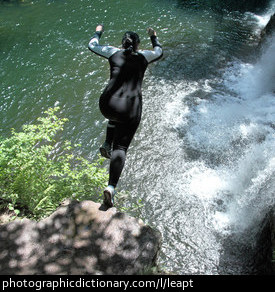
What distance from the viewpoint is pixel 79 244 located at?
3.82 metres

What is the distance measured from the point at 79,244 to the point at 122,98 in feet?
6.78

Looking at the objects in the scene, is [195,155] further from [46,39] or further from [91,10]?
[91,10]

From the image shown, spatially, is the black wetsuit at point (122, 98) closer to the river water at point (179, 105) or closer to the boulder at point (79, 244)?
the boulder at point (79, 244)

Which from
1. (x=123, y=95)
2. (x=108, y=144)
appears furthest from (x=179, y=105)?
(x=123, y=95)

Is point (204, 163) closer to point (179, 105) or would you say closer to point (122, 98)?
point (179, 105)

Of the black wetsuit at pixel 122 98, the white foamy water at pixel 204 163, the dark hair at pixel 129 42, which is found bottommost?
the white foamy water at pixel 204 163

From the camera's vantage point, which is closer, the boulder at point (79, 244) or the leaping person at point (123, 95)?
the boulder at point (79, 244)

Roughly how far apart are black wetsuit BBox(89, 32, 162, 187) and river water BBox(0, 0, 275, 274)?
250cm

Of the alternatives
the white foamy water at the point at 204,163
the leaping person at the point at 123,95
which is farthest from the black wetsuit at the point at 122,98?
the white foamy water at the point at 204,163

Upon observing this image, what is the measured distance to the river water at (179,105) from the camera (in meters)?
5.77

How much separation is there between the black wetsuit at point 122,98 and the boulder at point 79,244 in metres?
0.68

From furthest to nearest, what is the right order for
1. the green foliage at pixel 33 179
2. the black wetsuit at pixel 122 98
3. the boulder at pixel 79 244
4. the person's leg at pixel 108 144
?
the green foliage at pixel 33 179 → the person's leg at pixel 108 144 → the black wetsuit at pixel 122 98 → the boulder at pixel 79 244
